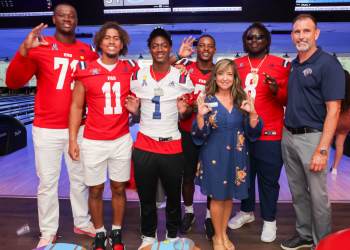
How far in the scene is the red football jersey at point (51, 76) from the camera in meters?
2.30

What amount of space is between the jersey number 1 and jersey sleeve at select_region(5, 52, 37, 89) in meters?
0.54

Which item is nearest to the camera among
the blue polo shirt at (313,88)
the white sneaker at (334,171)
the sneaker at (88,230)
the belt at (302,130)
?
the blue polo shirt at (313,88)

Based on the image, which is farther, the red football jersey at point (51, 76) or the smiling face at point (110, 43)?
the red football jersey at point (51, 76)

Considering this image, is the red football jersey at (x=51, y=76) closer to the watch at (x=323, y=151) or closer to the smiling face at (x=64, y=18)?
the smiling face at (x=64, y=18)

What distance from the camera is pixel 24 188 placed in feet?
11.8

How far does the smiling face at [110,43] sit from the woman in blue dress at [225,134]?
640mm

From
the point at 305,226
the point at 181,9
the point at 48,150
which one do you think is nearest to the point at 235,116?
the point at 305,226

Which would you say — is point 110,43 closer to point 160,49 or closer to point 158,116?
point 160,49

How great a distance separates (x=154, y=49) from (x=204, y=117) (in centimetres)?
52

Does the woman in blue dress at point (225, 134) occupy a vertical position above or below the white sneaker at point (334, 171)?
above

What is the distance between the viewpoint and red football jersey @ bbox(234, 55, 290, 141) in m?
2.37

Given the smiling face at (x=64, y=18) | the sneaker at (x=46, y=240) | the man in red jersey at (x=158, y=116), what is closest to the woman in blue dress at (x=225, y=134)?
the man in red jersey at (x=158, y=116)

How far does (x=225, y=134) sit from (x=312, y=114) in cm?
55

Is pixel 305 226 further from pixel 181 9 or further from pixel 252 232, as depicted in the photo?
pixel 181 9
